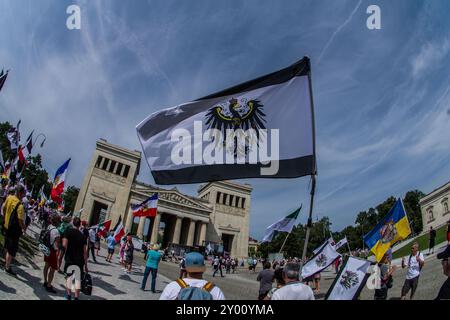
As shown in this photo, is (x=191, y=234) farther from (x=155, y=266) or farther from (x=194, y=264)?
(x=194, y=264)

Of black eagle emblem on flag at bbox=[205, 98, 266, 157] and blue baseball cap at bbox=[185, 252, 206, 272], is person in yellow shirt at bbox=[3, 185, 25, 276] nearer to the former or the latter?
black eagle emblem on flag at bbox=[205, 98, 266, 157]

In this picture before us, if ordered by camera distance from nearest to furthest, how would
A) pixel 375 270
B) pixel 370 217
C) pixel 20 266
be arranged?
pixel 375 270 < pixel 20 266 < pixel 370 217

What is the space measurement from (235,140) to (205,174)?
0.91m

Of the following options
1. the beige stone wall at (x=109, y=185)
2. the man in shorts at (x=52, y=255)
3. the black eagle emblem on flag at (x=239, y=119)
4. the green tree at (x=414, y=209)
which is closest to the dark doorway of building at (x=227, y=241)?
the beige stone wall at (x=109, y=185)

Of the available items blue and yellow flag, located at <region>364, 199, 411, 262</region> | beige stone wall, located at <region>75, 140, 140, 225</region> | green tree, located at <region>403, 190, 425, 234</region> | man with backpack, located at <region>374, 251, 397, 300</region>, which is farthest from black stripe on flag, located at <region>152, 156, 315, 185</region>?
green tree, located at <region>403, 190, 425, 234</region>

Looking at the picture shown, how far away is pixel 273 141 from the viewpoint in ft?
19.8

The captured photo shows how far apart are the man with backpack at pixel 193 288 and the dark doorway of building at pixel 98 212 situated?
65.0 metres

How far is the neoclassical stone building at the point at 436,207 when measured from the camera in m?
60.8

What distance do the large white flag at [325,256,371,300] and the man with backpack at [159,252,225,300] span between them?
2952 mm

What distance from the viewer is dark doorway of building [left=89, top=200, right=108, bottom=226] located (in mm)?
63697

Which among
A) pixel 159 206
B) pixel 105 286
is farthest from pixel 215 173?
pixel 159 206
